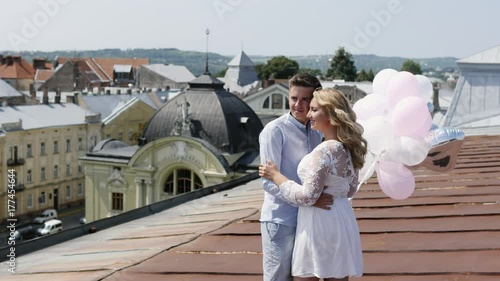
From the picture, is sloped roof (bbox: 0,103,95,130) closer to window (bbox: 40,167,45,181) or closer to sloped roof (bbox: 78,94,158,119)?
sloped roof (bbox: 78,94,158,119)

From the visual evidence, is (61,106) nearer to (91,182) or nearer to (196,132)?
(91,182)

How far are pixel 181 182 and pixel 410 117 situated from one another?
28408 mm

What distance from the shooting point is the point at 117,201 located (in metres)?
34.9

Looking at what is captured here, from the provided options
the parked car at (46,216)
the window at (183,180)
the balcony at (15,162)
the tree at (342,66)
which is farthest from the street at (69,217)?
the tree at (342,66)

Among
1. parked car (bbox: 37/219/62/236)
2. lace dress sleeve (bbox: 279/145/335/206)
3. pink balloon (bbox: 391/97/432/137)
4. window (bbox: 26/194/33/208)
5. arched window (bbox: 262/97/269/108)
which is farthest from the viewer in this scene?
arched window (bbox: 262/97/269/108)

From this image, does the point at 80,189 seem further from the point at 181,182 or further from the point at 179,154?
the point at 179,154

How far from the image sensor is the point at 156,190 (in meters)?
33.2

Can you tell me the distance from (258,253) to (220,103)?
2881cm

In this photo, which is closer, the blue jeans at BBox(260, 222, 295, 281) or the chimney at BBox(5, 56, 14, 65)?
the blue jeans at BBox(260, 222, 295, 281)

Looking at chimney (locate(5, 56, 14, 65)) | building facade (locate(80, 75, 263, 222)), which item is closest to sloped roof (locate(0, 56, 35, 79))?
chimney (locate(5, 56, 14, 65))

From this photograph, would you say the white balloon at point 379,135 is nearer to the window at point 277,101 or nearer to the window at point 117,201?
the window at point 117,201

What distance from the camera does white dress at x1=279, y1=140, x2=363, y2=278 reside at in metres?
4.33

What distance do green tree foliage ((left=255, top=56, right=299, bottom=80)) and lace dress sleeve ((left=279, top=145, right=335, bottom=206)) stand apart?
9594 cm

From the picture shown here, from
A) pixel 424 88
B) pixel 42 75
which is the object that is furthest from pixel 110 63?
pixel 424 88
